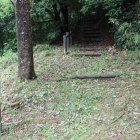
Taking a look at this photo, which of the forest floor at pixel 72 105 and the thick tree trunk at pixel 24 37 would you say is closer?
the forest floor at pixel 72 105

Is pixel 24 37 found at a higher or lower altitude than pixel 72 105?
higher

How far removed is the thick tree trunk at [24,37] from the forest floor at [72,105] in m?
0.39

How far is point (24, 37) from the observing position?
5324 millimetres

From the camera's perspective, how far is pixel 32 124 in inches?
143

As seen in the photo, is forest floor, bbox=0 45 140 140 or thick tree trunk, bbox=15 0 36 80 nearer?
forest floor, bbox=0 45 140 140

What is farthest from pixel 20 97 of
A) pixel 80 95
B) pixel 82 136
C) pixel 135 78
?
pixel 135 78

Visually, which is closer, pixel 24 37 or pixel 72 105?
pixel 72 105

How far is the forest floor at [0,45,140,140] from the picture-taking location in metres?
3.26

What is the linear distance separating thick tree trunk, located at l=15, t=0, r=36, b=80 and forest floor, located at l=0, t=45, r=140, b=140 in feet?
1.28

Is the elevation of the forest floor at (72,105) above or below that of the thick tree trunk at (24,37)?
below

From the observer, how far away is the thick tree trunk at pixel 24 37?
522 centimetres

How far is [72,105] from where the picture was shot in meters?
4.23

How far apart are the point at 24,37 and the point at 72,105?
2629 mm

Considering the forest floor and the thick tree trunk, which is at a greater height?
the thick tree trunk
